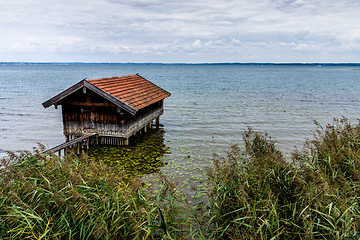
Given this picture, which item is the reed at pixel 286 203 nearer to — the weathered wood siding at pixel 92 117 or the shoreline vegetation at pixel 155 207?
the shoreline vegetation at pixel 155 207

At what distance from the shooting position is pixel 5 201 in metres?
5.32

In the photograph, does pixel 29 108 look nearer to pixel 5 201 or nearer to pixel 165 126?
pixel 165 126

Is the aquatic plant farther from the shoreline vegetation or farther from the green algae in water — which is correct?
the green algae in water

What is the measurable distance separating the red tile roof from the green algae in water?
2.63 m

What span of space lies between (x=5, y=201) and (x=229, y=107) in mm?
28593

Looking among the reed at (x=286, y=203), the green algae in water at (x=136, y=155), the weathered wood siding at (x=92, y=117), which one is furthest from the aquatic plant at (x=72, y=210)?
the weathered wood siding at (x=92, y=117)

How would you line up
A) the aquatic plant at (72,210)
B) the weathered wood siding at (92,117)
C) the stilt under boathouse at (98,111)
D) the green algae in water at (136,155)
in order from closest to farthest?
the aquatic plant at (72,210), the green algae in water at (136,155), the stilt under boathouse at (98,111), the weathered wood siding at (92,117)

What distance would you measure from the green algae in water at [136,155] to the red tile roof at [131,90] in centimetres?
263

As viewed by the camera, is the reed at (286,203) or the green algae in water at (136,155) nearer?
the reed at (286,203)

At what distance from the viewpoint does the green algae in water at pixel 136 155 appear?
1294cm

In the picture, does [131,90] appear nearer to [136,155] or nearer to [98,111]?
[98,111]

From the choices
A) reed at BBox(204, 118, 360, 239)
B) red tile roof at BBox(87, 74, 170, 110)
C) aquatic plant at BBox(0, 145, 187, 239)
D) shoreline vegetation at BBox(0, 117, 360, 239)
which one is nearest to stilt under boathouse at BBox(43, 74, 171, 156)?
red tile roof at BBox(87, 74, 170, 110)

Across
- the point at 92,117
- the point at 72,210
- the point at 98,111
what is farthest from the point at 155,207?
the point at 92,117

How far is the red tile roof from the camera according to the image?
589 inches
